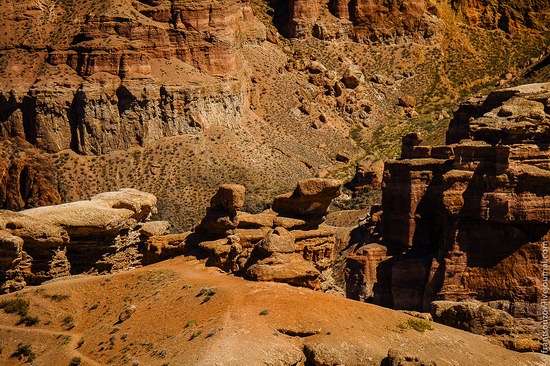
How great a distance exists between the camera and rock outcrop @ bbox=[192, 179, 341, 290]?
134ft

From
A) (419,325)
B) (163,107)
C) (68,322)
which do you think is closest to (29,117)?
(163,107)

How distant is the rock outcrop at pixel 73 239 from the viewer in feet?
144

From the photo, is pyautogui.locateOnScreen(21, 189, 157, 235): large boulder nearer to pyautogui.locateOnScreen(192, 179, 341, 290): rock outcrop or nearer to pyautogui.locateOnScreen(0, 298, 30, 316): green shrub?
pyautogui.locateOnScreen(192, 179, 341, 290): rock outcrop

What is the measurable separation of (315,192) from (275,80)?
87770mm

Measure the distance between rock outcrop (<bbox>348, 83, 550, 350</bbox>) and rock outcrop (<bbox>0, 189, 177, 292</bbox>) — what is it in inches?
554

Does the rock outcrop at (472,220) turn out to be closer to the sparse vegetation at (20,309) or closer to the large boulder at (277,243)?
the large boulder at (277,243)

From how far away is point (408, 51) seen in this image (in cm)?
14850

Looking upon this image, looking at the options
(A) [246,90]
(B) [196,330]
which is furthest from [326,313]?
(A) [246,90]

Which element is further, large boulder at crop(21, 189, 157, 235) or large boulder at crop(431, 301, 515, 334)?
large boulder at crop(21, 189, 157, 235)

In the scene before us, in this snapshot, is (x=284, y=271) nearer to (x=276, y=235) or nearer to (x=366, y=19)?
(x=276, y=235)

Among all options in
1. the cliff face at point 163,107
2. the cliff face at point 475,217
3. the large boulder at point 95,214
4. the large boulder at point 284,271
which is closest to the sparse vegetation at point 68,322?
the large boulder at point 95,214

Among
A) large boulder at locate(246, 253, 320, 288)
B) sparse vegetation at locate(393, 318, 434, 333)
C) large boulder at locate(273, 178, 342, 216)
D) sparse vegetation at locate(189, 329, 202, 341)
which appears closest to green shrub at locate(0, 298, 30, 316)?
large boulder at locate(246, 253, 320, 288)

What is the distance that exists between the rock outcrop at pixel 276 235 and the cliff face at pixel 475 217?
8101mm

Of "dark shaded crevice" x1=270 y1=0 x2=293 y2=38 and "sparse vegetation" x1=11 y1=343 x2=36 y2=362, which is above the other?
"dark shaded crevice" x1=270 y1=0 x2=293 y2=38
